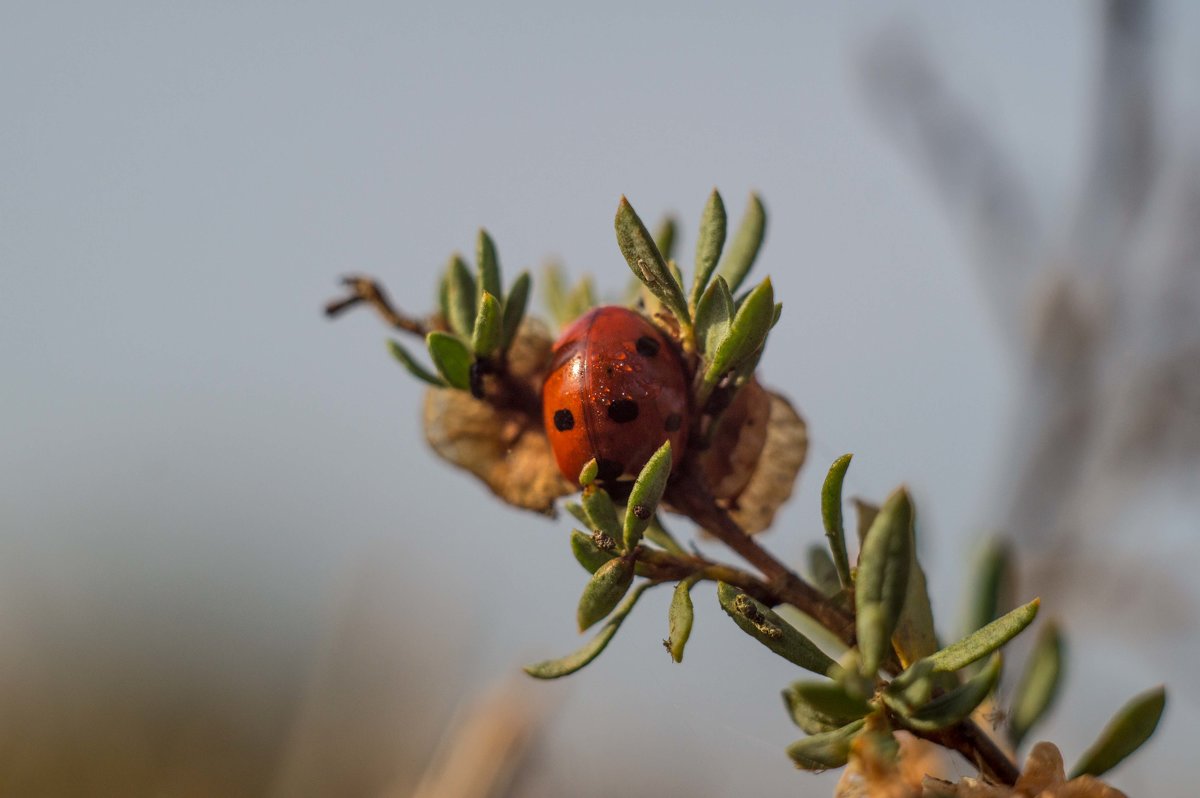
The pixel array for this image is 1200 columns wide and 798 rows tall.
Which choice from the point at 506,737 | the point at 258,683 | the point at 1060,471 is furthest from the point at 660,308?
the point at 258,683

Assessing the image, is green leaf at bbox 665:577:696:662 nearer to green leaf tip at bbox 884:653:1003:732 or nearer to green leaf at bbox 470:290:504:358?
green leaf tip at bbox 884:653:1003:732

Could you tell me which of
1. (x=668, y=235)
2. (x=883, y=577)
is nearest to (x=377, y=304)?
(x=668, y=235)

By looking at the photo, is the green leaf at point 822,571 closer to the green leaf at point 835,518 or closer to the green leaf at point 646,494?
the green leaf at point 835,518

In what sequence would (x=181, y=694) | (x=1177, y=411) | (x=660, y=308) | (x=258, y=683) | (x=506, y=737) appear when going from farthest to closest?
1. (x=258, y=683)
2. (x=181, y=694)
3. (x=1177, y=411)
4. (x=506, y=737)
5. (x=660, y=308)

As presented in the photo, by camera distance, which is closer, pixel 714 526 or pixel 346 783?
pixel 714 526

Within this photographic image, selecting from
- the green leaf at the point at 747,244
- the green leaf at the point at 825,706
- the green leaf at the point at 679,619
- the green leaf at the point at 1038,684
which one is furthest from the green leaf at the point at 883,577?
the green leaf at the point at 1038,684

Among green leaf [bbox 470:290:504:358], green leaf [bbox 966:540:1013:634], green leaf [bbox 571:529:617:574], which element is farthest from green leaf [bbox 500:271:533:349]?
green leaf [bbox 966:540:1013:634]

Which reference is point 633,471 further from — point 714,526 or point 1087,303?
point 1087,303
